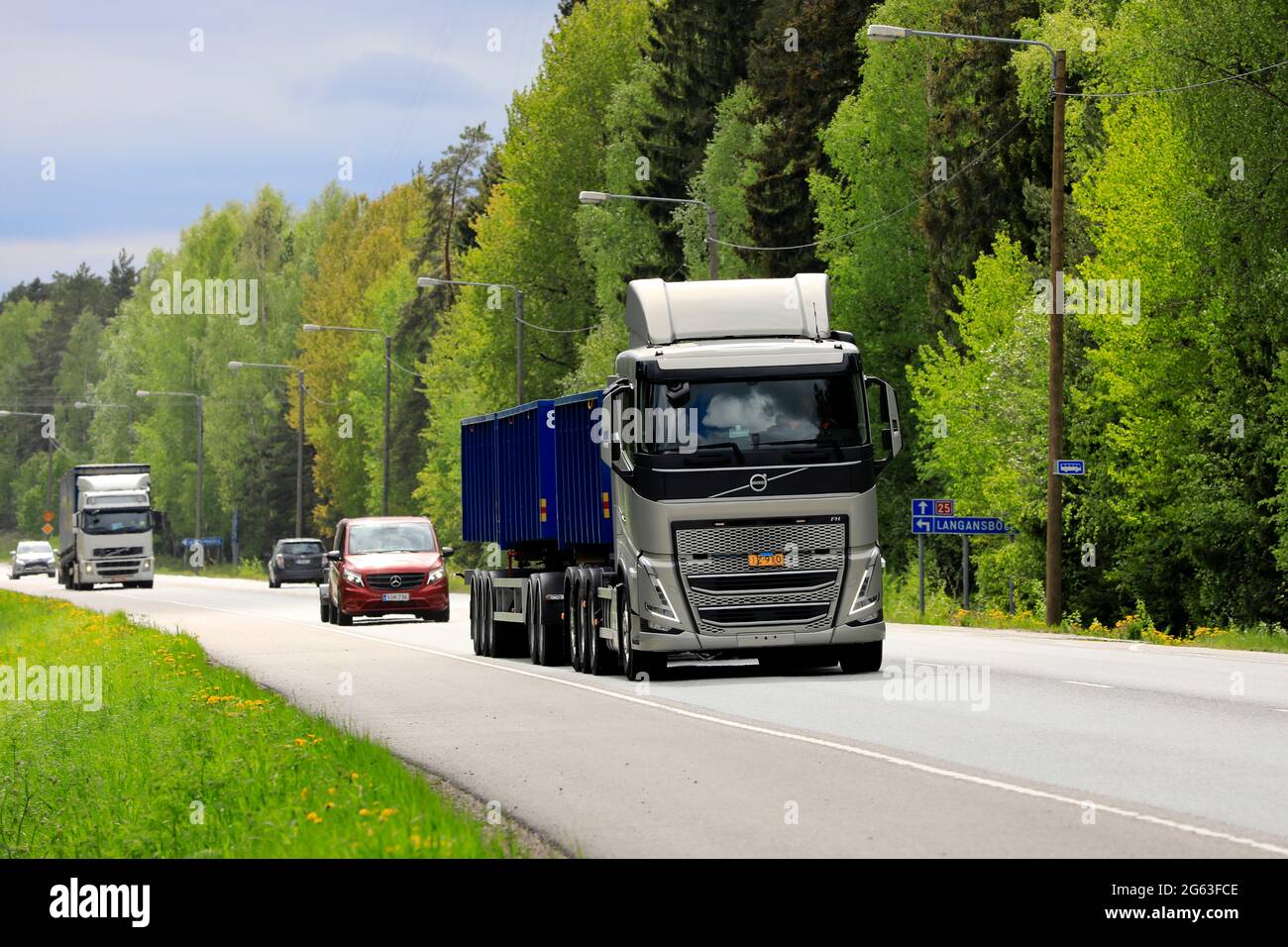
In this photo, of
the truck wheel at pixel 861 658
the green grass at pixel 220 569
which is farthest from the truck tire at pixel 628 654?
the green grass at pixel 220 569

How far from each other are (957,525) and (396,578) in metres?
10.4

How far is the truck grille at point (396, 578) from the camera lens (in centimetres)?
4050

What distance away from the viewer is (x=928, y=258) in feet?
192

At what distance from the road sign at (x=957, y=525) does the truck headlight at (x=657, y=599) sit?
1841 cm

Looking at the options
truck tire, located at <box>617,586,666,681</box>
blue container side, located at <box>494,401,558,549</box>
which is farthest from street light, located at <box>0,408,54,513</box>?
truck tire, located at <box>617,586,666,681</box>

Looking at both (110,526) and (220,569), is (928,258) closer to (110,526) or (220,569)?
(110,526)

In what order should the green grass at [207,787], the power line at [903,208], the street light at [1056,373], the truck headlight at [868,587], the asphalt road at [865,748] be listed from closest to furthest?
the green grass at [207,787]
the asphalt road at [865,748]
the truck headlight at [868,587]
the street light at [1056,373]
the power line at [903,208]

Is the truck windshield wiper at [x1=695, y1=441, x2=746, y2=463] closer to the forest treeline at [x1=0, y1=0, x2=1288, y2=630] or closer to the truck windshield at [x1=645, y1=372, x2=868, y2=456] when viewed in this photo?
the truck windshield at [x1=645, y1=372, x2=868, y2=456]

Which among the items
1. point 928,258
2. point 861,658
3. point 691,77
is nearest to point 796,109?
point 928,258

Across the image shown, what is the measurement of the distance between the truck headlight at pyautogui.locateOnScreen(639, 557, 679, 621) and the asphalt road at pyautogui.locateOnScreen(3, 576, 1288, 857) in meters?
0.88

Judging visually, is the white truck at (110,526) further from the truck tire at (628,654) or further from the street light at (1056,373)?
the truck tire at (628,654)

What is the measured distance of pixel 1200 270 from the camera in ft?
127

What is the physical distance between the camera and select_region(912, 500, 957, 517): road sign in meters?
39.8
